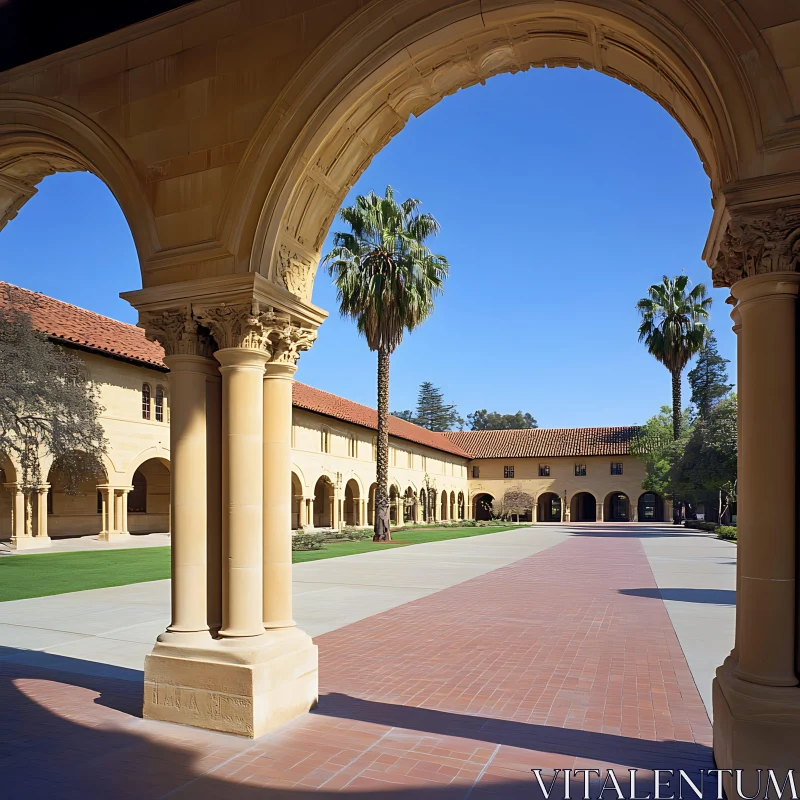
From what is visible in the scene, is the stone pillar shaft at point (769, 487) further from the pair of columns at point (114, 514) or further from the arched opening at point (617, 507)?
the arched opening at point (617, 507)

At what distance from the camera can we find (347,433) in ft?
157

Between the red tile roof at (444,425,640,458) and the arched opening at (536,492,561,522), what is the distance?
189 inches

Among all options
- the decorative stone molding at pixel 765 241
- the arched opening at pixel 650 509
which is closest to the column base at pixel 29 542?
the decorative stone molding at pixel 765 241

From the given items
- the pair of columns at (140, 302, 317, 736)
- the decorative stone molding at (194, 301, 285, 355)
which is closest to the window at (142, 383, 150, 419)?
the pair of columns at (140, 302, 317, 736)

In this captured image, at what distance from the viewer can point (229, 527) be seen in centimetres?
637

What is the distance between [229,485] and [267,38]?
394 cm

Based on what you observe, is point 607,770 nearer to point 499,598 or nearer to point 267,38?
point 267,38

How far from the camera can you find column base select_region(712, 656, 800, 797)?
439 centimetres

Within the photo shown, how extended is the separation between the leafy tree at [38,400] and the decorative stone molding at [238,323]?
16.3 m

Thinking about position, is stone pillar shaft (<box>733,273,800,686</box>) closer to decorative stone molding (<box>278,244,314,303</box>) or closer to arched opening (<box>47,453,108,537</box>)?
decorative stone molding (<box>278,244,314,303</box>)

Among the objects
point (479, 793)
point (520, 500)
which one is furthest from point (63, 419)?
point (520, 500)

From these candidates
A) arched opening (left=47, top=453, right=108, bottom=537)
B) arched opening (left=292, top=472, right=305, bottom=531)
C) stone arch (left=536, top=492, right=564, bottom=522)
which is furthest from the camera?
stone arch (left=536, top=492, right=564, bottom=522)

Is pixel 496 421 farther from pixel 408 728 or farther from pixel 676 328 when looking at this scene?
pixel 408 728

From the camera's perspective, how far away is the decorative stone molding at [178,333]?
663 centimetres
